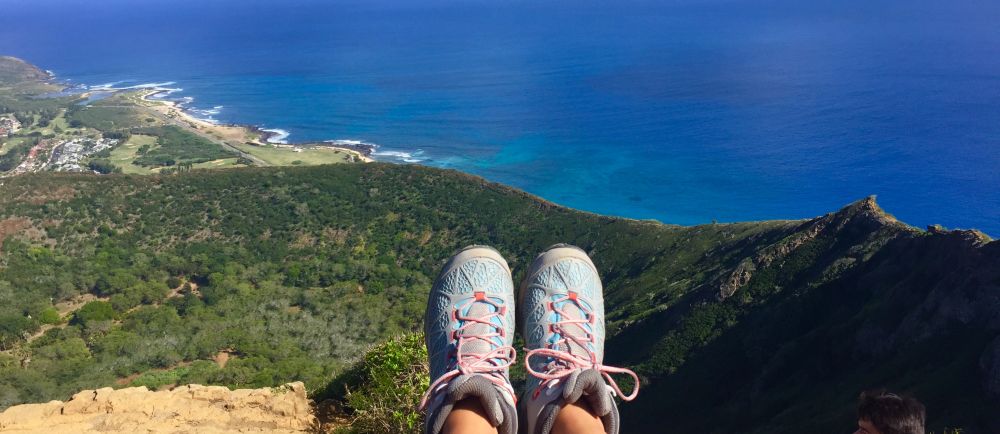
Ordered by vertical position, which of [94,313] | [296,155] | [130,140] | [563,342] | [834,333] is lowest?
[94,313]

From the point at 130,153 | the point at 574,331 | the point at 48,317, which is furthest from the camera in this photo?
the point at 130,153

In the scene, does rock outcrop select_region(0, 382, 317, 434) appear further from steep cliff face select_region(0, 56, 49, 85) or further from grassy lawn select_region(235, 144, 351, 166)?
steep cliff face select_region(0, 56, 49, 85)

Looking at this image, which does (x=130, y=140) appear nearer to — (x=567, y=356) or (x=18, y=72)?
(x=18, y=72)

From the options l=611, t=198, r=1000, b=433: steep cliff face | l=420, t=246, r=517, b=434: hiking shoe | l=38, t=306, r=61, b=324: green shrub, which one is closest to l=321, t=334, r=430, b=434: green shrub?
l=420, t=246, r=517, b=434: hiking shoe

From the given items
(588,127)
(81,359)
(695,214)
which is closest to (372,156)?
(588,127)

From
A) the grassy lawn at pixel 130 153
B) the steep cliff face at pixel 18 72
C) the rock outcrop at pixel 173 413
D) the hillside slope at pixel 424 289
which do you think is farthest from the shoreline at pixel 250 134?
the rock outcrop at pixel 173 413

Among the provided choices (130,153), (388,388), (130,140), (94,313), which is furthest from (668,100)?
(388,388)
